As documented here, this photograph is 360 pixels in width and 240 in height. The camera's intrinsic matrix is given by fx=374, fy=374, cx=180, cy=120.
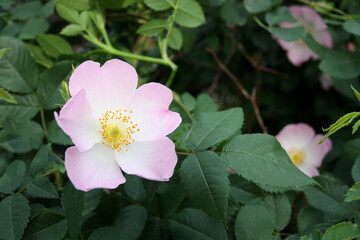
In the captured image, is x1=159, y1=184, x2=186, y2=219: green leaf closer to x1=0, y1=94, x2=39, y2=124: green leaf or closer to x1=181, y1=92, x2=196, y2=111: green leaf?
x1=181, y1=92, x2=196, y2=111: green leaf

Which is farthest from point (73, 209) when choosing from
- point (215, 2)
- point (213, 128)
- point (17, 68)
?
point (215, 2)

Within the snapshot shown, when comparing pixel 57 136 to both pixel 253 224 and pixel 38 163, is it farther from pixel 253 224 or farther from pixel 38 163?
pixel 253 224

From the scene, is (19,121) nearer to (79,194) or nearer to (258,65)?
(79,194)

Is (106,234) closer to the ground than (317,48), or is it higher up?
closer to the ground

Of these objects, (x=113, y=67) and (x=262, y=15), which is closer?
(x=113, y=67)

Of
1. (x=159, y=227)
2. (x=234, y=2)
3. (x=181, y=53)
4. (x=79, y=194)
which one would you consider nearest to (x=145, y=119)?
(x=79, y=194)
